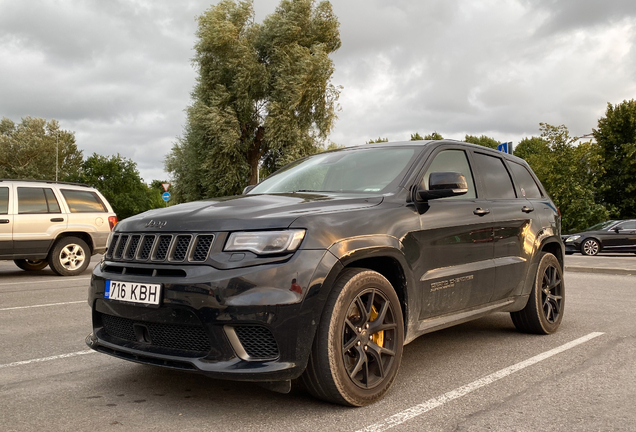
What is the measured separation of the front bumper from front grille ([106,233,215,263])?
0.22ft

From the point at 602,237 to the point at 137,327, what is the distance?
21.2 m

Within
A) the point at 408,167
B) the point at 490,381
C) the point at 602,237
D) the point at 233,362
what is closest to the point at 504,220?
the point at 408,167

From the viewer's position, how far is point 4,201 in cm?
1086

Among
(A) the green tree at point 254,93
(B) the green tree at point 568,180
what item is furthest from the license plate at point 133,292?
(B) the green tree at point 568,180

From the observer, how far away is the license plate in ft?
10.8

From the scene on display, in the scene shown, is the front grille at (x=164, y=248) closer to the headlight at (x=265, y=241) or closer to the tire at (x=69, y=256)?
the headlight at (x=265, y=241)

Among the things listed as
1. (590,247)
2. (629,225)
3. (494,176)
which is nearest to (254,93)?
(590,247)

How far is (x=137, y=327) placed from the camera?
3484 millimetres

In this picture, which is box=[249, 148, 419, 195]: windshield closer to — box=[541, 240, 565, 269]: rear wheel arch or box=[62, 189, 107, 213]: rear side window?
box=[541, 240, 565, 269]: rear wheel arch

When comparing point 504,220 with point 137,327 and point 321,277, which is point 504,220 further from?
point 137,327

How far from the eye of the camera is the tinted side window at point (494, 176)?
518 centimetres

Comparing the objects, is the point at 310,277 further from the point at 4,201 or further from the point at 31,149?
the point at 31,149

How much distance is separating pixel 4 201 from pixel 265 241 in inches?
367

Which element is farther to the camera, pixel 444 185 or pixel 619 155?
pixel 619 155
